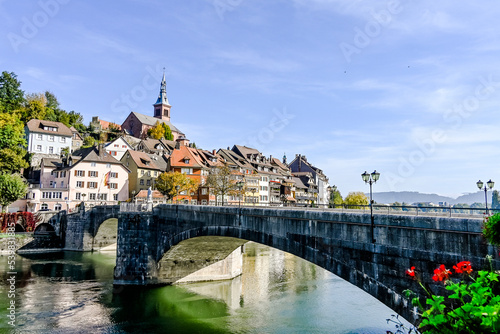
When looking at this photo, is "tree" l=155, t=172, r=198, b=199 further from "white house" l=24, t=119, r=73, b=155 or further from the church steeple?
the church steeple

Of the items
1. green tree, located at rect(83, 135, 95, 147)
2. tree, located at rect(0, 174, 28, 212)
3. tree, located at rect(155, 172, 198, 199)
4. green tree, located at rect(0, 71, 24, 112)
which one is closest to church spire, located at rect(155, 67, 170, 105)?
green tree, located at rect(83, 135, 95, 147)

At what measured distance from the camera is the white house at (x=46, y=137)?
78.6 m

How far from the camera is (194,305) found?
2989 cm

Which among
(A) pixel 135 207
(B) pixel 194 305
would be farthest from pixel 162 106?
(B) pixel 194 305

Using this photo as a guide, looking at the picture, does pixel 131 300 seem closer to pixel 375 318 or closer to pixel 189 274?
pixel 189 274

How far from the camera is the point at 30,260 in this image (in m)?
47.5

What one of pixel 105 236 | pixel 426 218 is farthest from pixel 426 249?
pixel 105 236

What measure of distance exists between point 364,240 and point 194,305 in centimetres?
1893

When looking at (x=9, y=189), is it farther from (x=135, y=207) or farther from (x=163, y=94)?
(x=163, y=94)

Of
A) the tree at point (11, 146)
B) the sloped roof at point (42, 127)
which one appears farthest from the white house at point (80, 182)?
the sloped roof at point (42, 127)

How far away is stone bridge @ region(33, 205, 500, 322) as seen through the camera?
42.0ft

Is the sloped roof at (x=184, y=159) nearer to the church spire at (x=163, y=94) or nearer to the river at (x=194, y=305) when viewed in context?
the river at (x=194, y=305)

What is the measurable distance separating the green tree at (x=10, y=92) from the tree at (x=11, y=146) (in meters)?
17.0

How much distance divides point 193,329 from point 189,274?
1271 cm
